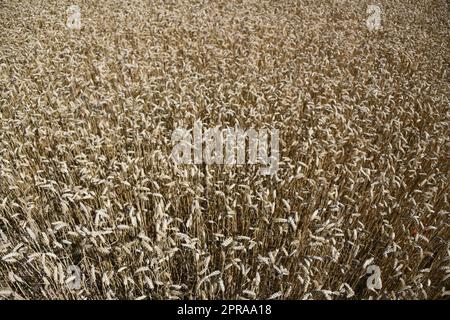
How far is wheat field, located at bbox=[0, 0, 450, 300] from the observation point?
2672 mm

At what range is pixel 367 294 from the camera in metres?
2.70

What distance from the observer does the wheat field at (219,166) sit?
2.67 metres

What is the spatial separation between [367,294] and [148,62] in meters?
5.24

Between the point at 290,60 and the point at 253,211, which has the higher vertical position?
the point at 290,60

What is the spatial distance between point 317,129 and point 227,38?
4018 millimetres

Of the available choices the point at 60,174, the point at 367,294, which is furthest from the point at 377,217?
the point at 60,174

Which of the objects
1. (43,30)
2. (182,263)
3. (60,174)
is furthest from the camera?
(43,30)

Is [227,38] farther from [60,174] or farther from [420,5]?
[420,5]

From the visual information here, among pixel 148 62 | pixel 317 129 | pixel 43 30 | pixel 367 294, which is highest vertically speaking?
pixel 43 30

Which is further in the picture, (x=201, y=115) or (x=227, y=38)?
(x=227, y=38)

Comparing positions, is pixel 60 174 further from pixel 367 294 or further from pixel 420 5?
pixel 420 5

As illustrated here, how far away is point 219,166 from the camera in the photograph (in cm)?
358
